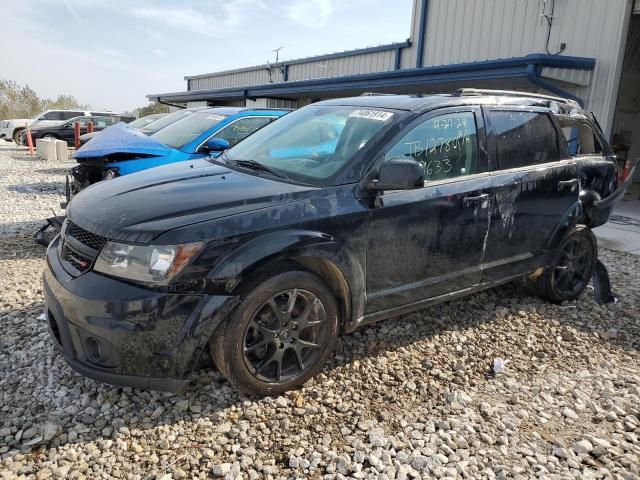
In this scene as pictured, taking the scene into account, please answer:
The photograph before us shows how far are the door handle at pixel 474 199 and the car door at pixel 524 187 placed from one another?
4.1 inches

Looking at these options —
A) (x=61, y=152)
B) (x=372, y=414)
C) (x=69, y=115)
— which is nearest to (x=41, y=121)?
(x=69, y=115)

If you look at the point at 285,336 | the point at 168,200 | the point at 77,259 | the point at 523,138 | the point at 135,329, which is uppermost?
the point at 523,138

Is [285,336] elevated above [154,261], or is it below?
below

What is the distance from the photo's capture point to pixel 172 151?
6.27m

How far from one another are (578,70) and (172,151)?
800 cm

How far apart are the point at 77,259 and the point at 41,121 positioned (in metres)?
22.0

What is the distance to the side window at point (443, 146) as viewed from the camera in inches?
133

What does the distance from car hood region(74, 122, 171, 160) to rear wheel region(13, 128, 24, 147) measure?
1915 centimetres

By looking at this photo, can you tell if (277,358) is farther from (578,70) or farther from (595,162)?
(578,70)

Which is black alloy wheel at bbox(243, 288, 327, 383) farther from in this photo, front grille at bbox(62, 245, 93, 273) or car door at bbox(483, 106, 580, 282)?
car door at bbox(483, 106, 580, 282)

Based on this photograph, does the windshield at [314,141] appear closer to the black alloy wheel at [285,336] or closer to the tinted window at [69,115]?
the black alloy wheel at [285,336]

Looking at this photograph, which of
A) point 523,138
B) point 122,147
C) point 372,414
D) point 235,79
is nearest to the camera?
point 372,414

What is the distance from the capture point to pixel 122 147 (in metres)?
5.95

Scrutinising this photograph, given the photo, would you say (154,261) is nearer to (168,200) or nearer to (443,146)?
(168,200)
